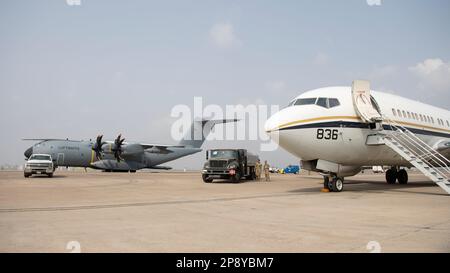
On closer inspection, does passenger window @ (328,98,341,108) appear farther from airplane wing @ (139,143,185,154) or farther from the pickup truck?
airplane wing @ (139,143,185,154)

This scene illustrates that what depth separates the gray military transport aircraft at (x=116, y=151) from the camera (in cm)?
4288

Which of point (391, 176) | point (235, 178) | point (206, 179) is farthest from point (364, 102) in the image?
point (206, 179)

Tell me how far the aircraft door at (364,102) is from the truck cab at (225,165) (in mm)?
10636

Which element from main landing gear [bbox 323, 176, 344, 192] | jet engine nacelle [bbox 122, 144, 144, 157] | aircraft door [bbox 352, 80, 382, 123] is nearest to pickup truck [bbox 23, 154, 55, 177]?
jet engine nacelle [bbox 122, 144, 144, 157]

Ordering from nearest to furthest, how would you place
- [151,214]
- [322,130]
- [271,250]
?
[271,250] < [151,214] < [322,130]

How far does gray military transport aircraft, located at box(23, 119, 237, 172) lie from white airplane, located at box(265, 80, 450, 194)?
99.8 ft

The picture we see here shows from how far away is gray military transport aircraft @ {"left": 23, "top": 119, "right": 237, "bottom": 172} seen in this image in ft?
141

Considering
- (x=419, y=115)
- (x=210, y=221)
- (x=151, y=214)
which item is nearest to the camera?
(x=210, y=221)

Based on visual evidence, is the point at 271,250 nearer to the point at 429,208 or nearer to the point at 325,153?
the point at 429,208

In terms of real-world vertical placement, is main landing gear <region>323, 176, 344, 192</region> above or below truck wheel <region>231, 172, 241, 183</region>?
above

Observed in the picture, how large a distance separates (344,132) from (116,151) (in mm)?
34448
